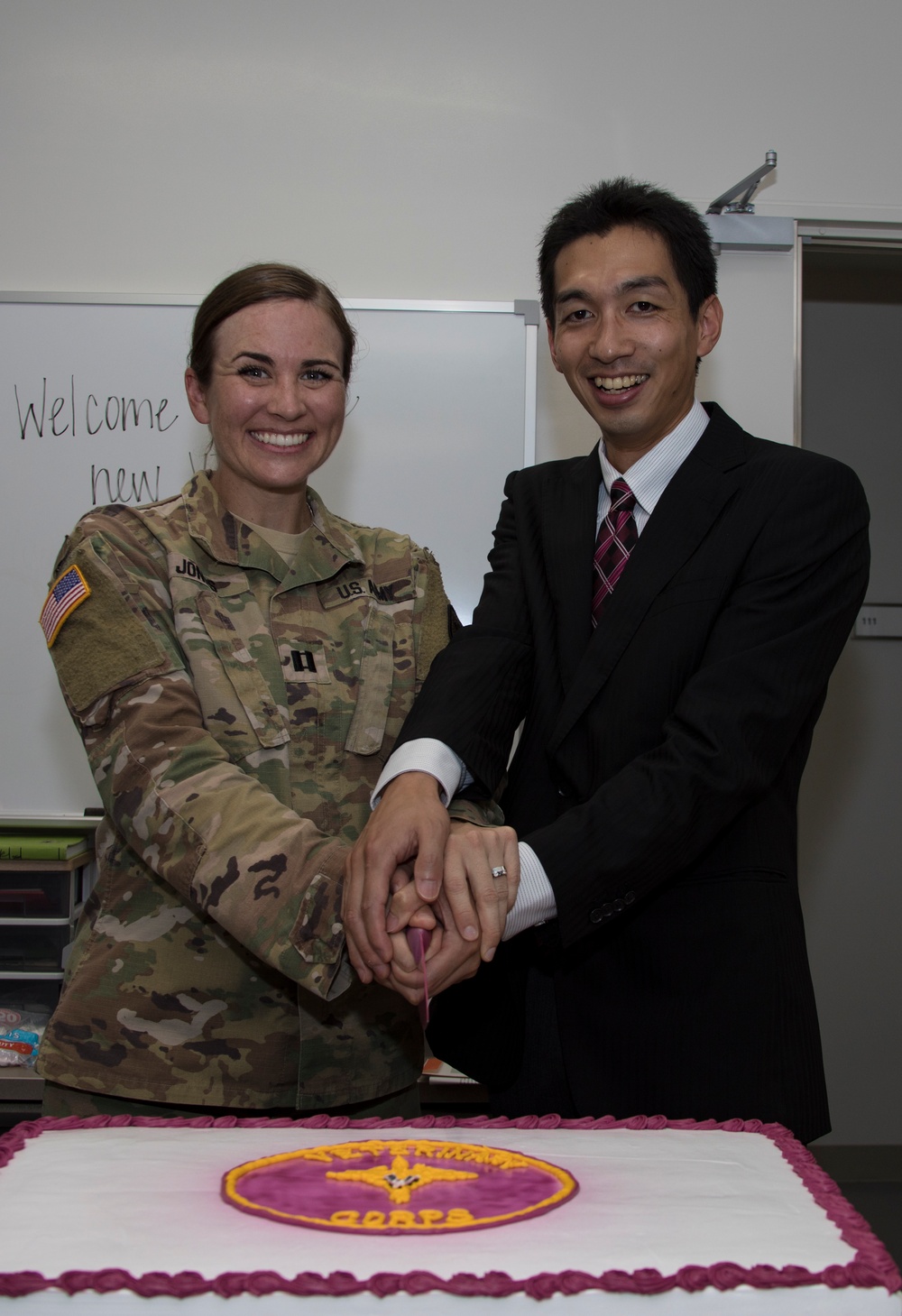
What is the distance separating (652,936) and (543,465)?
671mm

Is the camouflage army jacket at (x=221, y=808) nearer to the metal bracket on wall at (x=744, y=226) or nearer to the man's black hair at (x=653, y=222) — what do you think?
the man's black hair at (x=653, y=222)

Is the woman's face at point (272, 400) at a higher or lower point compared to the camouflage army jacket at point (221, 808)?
higher

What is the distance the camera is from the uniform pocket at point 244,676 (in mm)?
1353

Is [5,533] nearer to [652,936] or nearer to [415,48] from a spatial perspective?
[415,48]

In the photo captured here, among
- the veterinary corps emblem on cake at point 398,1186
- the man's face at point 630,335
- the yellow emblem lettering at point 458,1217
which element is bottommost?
the veterinary corps emblem on cake at point 398,1186

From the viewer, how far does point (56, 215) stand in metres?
2.54

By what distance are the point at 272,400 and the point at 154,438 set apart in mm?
1112

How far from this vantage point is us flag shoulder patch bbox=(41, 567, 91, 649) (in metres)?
1.31

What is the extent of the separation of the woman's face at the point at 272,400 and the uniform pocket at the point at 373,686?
194mm

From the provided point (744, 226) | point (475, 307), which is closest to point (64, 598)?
point (475, 307)

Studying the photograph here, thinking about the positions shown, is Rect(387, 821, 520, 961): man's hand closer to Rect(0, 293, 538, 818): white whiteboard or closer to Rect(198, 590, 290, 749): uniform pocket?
Rect(198, 590, 290, 749): uniform pocket

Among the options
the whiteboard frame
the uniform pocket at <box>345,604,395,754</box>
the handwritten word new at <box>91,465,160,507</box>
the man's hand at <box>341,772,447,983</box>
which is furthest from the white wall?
the man's hand at <box>341,772,447,983</box>

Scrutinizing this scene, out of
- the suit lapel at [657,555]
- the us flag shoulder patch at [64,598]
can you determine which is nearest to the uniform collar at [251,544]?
the us flag shoulder patch at [64,598]

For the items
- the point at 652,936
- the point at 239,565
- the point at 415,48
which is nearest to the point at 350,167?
the point at 415,48
